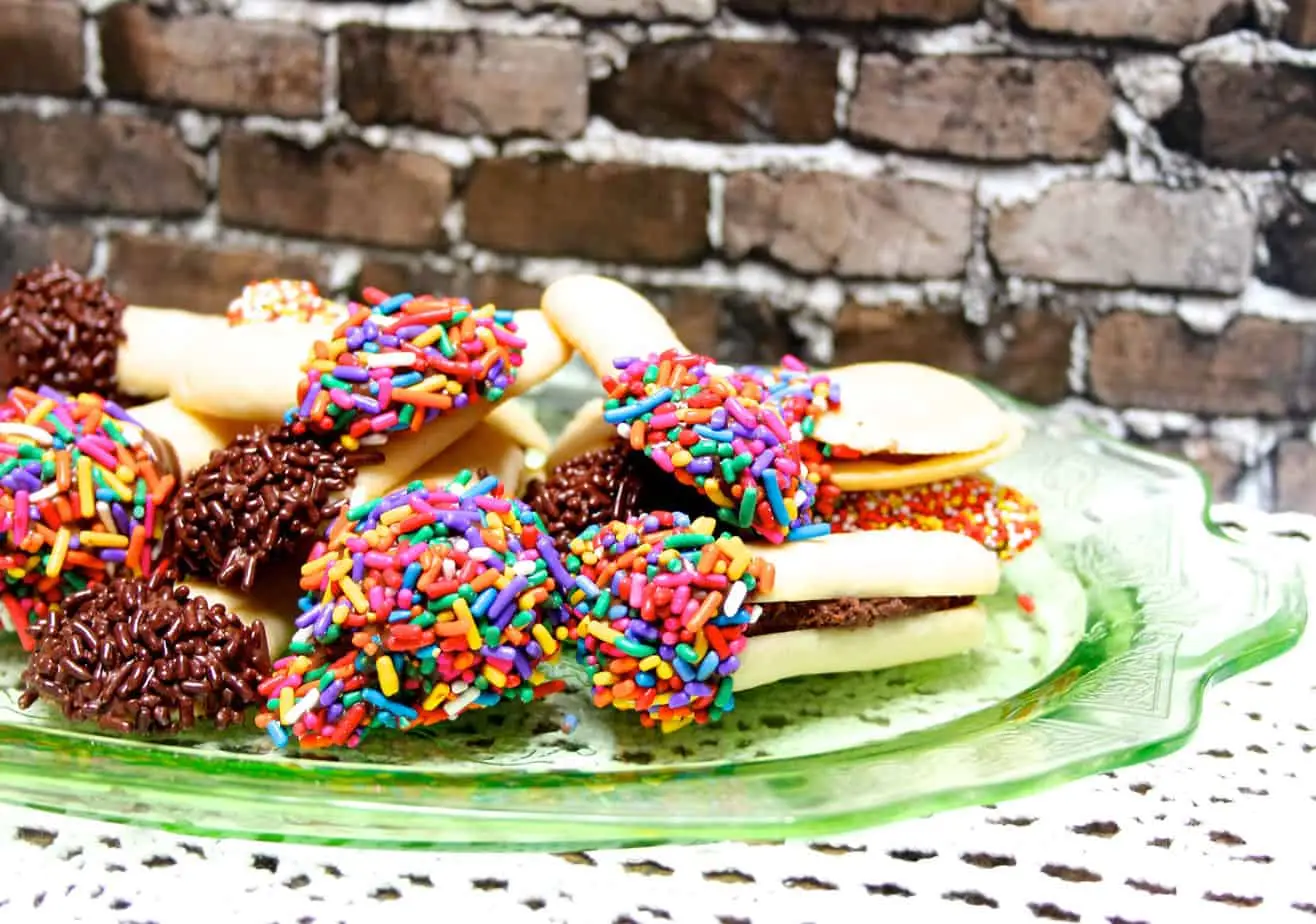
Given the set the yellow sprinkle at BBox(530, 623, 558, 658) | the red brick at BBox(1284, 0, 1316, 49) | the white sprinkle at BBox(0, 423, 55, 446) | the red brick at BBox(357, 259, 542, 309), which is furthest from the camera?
the red brick at BBox(357, 259, 542, 309)

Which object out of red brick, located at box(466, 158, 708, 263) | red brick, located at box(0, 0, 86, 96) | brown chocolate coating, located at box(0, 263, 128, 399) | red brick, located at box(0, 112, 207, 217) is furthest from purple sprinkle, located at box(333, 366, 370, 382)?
red brick, located at box(0, 0, 86, 96)

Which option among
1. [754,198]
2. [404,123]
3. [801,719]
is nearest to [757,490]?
[801,719]

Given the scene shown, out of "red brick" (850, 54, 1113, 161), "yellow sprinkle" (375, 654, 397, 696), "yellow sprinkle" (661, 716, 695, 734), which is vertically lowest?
"yellow sprinkle" (661, 716, 695, 734)

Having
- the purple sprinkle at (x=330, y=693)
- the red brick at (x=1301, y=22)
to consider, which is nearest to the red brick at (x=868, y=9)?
the red brick at (x=1301, y=22)

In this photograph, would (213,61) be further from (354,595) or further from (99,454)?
(354,595)

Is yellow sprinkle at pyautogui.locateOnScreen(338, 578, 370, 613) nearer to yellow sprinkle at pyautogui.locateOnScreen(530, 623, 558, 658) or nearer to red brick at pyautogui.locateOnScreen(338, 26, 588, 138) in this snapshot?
yellow sprinkle at pyautogui.locateOnScreen(530, 623, 558, 658)

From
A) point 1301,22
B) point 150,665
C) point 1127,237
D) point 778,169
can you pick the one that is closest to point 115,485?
point 150,665
